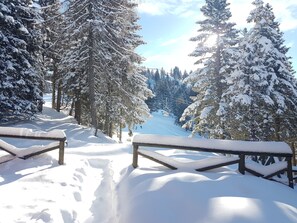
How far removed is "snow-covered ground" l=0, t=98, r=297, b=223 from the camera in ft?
17.0

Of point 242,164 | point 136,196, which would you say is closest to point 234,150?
point 242,164

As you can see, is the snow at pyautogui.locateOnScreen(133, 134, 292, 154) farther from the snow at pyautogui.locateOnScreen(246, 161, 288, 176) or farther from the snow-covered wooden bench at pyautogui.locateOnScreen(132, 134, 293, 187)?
the snow at pyautogui.locateOnScreen(246, 161, 288, 176)

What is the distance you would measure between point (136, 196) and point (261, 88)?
16907 mm

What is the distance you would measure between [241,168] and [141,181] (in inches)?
103

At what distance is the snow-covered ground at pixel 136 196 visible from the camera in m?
5.19

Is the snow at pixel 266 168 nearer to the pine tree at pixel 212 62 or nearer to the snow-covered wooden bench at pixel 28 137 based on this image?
the snow-covered wooden bench at pixel 28 137

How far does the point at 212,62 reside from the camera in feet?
84.8

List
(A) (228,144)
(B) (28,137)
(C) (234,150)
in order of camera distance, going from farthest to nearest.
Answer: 1. (B) (28,137)
2. (A) (228,144)
3. (C) (234,150)

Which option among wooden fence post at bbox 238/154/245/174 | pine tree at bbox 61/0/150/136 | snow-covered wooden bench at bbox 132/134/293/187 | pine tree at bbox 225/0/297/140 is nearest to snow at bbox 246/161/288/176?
snow-covered wooden bench at bbox 132/134/293/187

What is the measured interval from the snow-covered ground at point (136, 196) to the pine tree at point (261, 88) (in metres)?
13.3

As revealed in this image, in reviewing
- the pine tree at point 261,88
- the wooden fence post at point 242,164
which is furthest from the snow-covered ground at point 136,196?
the pine tree at point 261,88

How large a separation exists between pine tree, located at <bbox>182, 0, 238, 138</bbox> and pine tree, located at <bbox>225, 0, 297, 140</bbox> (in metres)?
2.28

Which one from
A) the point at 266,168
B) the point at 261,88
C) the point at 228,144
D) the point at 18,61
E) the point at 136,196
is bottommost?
the point at 136,196

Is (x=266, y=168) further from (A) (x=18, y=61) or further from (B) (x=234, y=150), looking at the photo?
(A) (x=18, y=61)
